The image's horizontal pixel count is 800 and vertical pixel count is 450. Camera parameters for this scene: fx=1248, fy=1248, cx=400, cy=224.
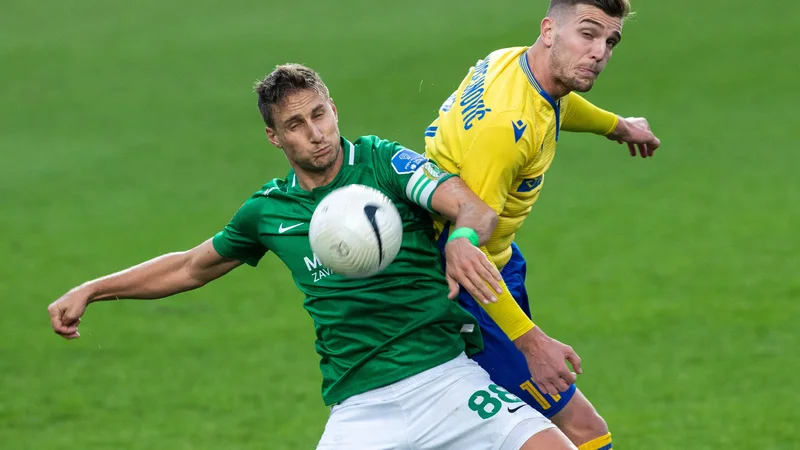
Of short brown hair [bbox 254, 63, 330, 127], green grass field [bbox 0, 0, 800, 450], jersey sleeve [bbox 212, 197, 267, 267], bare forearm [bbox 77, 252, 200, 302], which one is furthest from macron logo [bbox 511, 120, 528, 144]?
green grass field [bbox 0, 0, 800, 450]

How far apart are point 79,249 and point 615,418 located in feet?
28.3

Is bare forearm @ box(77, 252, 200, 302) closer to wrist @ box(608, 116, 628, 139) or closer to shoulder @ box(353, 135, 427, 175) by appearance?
shoulder @ box(353, 135, 427, 175)

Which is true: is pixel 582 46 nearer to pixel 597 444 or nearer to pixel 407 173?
pixel 407 173

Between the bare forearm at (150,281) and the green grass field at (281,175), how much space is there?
322 cm

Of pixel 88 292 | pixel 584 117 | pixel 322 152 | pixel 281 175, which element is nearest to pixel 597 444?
pixel 584 117

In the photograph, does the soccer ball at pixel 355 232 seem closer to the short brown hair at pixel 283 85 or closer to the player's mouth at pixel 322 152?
the player's mouth at pixel 322 152

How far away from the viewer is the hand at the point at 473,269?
4891mm

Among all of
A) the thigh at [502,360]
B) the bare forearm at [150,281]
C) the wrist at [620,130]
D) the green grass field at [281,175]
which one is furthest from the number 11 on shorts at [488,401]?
the green grass field at [281,175]

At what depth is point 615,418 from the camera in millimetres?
9398

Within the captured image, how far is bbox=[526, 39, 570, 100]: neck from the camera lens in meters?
5.71

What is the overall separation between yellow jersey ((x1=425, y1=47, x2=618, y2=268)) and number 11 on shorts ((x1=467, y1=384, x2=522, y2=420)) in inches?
30.2

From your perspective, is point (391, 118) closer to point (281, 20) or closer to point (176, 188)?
point (176, 188)

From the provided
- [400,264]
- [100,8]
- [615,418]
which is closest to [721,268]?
[615,418]

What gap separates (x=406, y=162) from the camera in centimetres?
549
